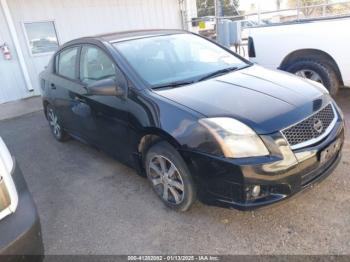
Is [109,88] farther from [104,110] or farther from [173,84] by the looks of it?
[173,84]

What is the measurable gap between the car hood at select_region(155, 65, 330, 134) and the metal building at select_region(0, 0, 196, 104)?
6002 millimetres

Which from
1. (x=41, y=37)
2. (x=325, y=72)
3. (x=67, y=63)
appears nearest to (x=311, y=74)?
(x=325, y=72)

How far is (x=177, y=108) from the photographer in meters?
2.42

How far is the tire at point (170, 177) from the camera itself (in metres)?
2.48

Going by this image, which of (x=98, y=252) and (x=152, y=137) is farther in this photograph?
(x=152, y=137)

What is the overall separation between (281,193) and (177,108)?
0.98 m

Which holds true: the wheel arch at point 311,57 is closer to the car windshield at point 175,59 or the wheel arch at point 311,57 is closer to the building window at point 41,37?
the car windshield at point 175,59

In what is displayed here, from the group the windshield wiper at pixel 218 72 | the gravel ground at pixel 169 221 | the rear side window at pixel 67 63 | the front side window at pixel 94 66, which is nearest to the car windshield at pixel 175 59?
the windshield wiper at pixel 218 72

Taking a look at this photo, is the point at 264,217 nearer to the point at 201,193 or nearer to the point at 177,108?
the point at 201,193

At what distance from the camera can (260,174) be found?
212cm

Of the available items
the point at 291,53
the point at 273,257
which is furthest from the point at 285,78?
the point at 291,53

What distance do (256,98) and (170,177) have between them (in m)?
0.97

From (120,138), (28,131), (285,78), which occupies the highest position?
(285,78)

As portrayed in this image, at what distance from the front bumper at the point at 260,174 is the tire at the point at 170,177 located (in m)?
0.12
